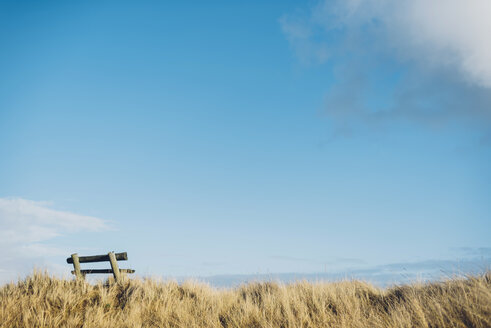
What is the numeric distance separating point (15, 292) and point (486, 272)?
12921 millimetres

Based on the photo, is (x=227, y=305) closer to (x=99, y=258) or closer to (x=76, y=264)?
(x=99, y=258)

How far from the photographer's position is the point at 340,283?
11086 millimetres

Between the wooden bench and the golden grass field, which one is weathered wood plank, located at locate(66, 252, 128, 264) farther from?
the golden grass field

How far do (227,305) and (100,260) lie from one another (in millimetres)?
5526

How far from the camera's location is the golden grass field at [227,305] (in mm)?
6570

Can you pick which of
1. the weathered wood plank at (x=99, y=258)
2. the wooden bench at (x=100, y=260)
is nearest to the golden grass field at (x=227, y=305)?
the wooden bench at (x=100, y=260)

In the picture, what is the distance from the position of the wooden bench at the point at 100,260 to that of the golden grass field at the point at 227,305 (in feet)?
2.22


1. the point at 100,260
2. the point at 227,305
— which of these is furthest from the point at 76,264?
the point at 227,305

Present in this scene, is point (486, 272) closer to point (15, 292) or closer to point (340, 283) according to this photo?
point (340, 283)

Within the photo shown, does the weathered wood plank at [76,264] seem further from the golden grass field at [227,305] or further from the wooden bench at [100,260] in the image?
the golden grass field at [227,305]

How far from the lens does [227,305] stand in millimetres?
9688

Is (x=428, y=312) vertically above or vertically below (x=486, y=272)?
below

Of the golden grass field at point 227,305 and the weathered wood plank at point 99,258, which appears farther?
the weathered wood plank at point 99,258

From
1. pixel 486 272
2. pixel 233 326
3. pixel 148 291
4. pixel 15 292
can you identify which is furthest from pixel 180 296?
pixel 486 272
